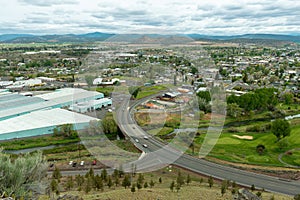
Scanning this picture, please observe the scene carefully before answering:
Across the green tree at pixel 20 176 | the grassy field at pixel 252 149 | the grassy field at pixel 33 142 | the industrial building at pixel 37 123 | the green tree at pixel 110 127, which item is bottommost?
the grassy field at pixel 33 142

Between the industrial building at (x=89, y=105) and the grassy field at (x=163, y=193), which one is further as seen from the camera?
the industrial building at (x=89, y=105)

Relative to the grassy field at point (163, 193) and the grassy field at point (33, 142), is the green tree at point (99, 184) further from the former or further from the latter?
the grassy field at point (33, 142)

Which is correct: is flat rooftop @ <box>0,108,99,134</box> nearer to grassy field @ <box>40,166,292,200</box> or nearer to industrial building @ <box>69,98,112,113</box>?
industrial building @ <box>69,98,112,113</box>

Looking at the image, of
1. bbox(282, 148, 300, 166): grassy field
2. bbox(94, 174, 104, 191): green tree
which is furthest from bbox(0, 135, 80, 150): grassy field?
bbox(282, 148, 300, 166): grassy field

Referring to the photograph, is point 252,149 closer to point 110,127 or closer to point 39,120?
point 110,127

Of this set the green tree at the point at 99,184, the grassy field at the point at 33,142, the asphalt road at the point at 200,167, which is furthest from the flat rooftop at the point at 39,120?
the green tree at the point at 99,184

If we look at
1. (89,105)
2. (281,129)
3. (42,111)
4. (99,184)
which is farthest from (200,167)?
(42,111)

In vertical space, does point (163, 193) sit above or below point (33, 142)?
above

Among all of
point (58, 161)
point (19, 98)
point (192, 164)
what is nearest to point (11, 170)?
point (58, 161)
